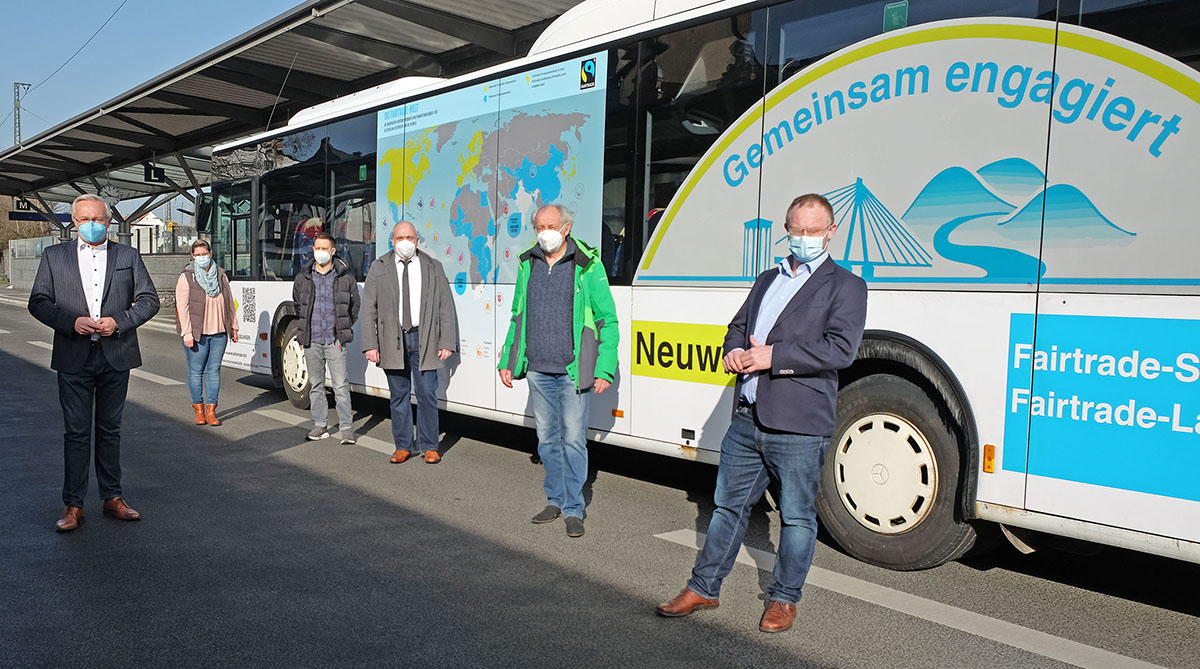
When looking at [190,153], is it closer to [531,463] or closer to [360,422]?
[360,422]

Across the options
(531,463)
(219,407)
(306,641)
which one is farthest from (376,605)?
(219,407)

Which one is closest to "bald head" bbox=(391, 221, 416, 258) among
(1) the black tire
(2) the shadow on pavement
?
(2) the shadow on pavement

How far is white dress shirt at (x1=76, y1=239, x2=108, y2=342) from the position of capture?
5516mm

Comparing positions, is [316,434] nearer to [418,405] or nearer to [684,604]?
[418,405]

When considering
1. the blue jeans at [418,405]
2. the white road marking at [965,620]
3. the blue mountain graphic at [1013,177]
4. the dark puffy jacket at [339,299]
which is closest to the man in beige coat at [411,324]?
the blue jeans at [418,405]

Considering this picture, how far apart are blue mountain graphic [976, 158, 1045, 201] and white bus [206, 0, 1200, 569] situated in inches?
0.4

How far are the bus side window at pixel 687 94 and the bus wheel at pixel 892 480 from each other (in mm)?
1821

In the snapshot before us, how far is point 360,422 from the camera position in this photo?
9711 mm

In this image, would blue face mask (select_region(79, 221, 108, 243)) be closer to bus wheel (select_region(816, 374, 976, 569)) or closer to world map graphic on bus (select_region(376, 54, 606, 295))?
world map graphic on bus (select_region(376, 54, 606, 295))

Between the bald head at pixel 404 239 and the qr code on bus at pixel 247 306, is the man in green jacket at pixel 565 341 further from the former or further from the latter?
the qr code on bus at pixel 247 306

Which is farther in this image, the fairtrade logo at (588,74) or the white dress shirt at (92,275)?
the fairtrade logo at (588,74)

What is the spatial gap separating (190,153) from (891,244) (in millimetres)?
24407

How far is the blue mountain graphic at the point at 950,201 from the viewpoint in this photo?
4.43m

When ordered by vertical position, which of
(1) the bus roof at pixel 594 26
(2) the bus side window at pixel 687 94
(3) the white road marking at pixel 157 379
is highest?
(1) the bus roof at pixel 594 26
